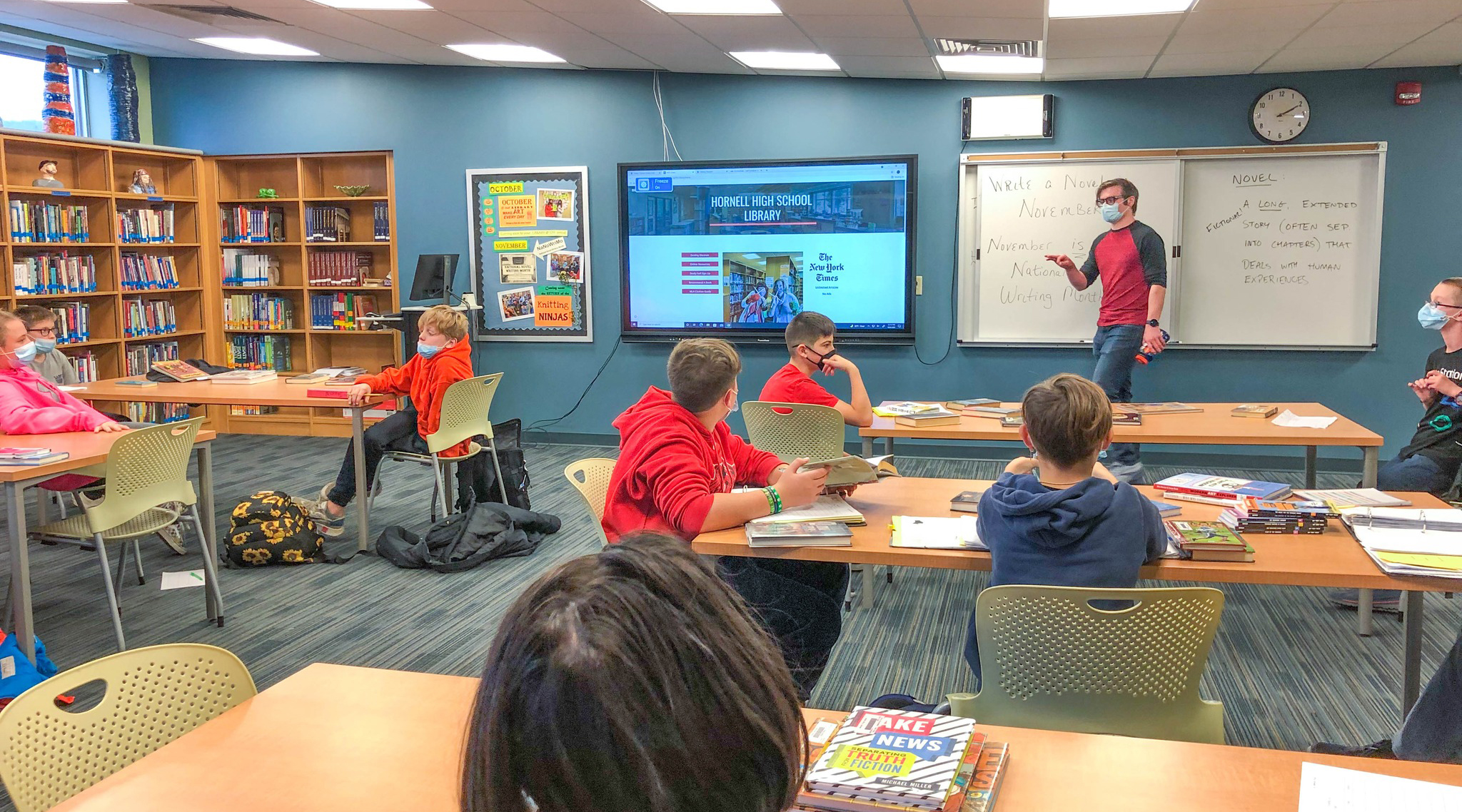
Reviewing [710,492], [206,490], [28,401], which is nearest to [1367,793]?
[710,492]

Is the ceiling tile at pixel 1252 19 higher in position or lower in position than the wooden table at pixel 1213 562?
higher

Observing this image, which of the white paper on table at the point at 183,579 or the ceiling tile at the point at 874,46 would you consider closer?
the white paper on table at the point at 183,579

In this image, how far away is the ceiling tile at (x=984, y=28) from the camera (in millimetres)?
4789

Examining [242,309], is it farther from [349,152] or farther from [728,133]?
[728,133]

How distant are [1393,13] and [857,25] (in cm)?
235

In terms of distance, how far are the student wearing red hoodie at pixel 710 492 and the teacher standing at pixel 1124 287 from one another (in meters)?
3.28

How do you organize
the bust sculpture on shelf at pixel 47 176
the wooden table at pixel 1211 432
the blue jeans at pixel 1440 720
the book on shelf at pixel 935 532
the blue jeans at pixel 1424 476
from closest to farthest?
the blue jeans at pixel 1440 720
the book on shelf at pixel 935 532
the wooden table at pixel 1211 432
the blue jeans at pixel 1424 476
the bust sculpture on shelf at pixel 47 176

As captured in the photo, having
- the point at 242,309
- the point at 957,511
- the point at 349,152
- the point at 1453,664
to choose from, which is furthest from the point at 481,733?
the point at 242,309

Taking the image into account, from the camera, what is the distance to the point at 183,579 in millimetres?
4406

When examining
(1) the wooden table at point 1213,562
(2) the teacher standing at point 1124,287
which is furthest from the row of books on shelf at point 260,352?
(1) the wooden table at point 1213,562

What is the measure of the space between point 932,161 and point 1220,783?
5.82m

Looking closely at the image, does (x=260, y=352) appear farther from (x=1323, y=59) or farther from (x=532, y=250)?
(x=1323, y=59)

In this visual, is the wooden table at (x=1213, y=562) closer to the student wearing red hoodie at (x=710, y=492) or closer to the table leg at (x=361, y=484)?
the student wearing red hoodie at (x=710, y=492)

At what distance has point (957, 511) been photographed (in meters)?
2.79
